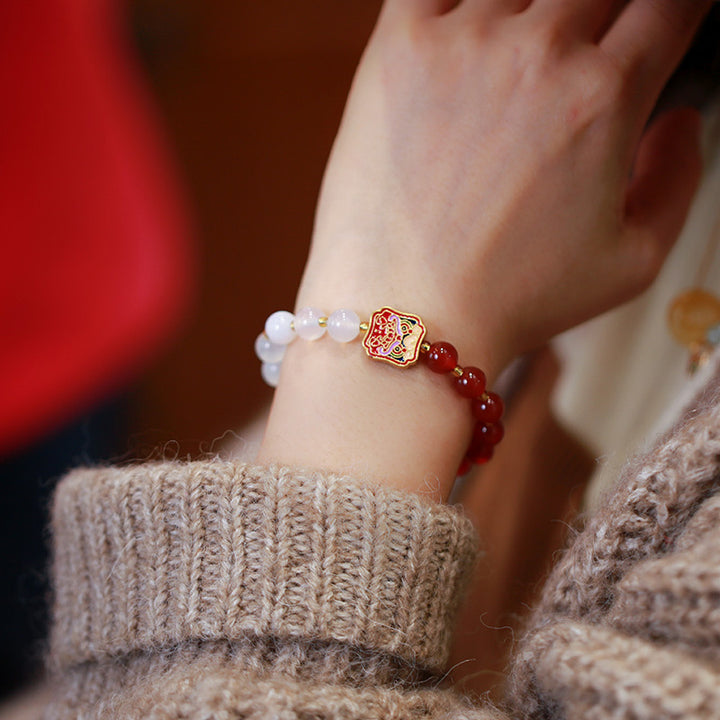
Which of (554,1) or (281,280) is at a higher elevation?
(554,1)

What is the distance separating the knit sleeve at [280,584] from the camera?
0.43m

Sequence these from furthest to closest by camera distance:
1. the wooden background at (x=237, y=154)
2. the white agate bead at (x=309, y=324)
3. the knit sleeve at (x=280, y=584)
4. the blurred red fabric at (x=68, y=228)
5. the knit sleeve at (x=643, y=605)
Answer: the wooden background at (x=237, y=154) < the blurred red fabric at (x=68, y=228) < the white agate bead at (x=309, y=324) < the knit sleeve at (x=280, y=584) < the knit sleeve at (x=643, y=605)

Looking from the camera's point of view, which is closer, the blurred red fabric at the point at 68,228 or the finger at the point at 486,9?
the finger at the point at 486,9

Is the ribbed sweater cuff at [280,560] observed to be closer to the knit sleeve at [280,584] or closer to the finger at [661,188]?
the knit sleeve at [280,584]

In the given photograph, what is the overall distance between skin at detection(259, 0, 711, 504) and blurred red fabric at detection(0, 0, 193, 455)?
0.79 m

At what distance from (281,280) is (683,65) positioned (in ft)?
3.27

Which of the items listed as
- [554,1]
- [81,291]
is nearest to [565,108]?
[554,1]

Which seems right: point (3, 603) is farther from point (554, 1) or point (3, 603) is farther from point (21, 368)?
point (554, 1)

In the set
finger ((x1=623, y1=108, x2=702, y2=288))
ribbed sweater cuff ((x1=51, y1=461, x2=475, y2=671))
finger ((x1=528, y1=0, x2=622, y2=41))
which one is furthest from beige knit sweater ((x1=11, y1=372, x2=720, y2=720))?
finger ((x1=528, y1=0, x2=622, y2=41))

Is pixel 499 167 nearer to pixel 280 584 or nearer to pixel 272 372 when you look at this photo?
pixel 272 372

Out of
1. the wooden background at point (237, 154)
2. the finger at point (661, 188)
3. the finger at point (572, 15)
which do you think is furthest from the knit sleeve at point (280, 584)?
the wooden background at point (237, 154)

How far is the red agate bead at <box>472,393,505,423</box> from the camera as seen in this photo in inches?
21.4

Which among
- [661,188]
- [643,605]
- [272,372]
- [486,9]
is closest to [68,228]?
[272,372]

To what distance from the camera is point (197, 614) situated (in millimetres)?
439
